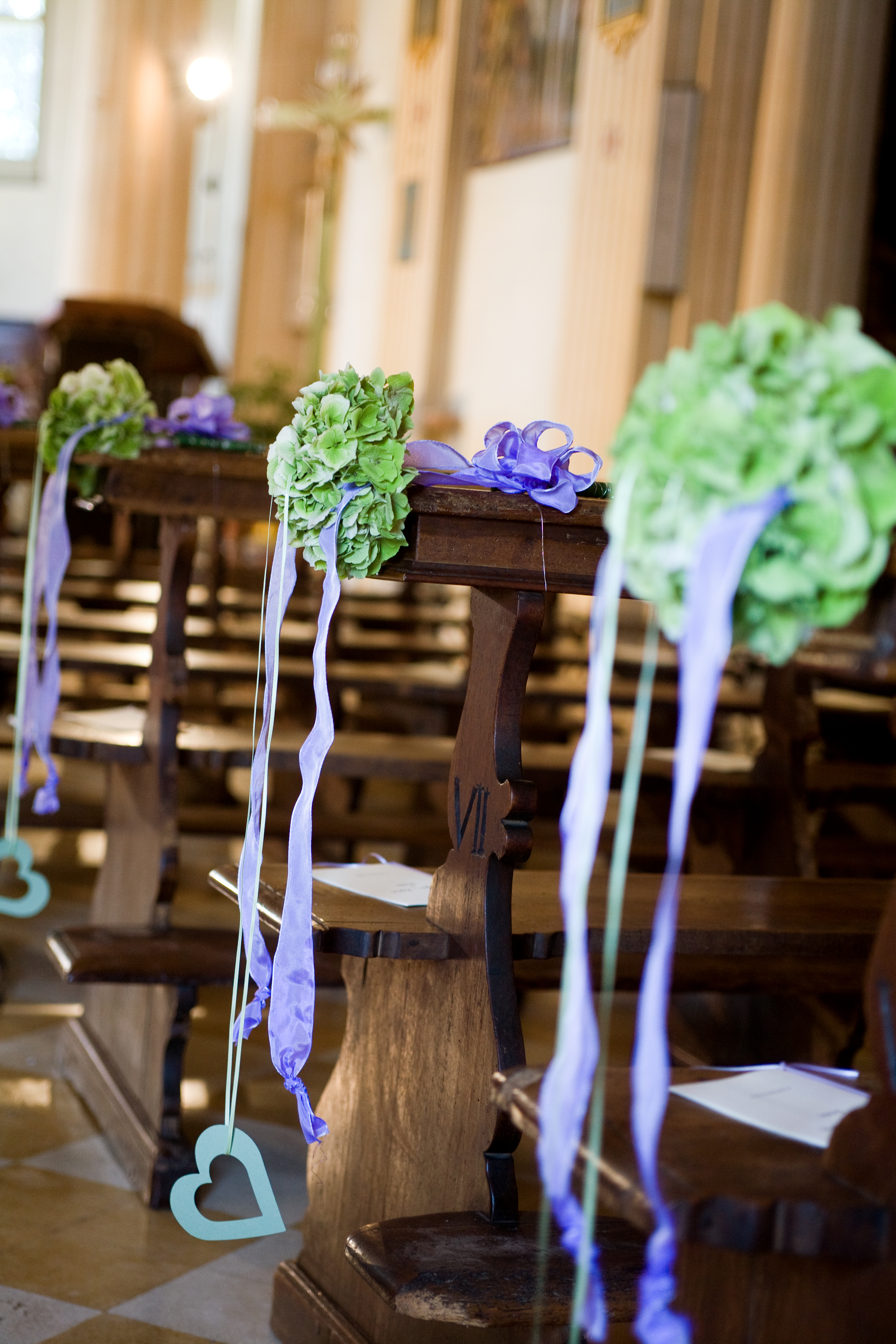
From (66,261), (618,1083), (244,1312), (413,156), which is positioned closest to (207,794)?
(244,1312)

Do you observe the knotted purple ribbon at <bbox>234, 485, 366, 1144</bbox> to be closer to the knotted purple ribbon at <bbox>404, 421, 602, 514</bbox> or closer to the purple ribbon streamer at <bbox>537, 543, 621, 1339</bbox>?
the knotted purple ribbon at <bbox>404, 421, 602, 514</bbox>


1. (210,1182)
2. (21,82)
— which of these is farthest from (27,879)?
(21,82)

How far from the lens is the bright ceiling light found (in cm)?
1380

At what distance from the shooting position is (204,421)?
10.00 feet

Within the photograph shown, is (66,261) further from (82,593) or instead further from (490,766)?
(490,766)

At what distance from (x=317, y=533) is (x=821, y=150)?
23.0 ft

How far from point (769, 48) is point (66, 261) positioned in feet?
25.2

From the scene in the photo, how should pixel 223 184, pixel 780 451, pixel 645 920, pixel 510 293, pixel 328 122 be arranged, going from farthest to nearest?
pixel 223 184, pixel 328 122, pixel 510 293, pixel 645 920, pixel 780 451

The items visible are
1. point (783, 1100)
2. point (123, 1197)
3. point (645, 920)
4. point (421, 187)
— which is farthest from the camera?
point (421, 187)

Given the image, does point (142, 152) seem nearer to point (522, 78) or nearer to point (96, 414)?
point (522, 78)

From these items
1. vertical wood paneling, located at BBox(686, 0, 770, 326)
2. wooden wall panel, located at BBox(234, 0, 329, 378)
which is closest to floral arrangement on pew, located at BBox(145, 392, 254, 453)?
vertical wood paneling, located at BBox(686, 0, 770, 326)

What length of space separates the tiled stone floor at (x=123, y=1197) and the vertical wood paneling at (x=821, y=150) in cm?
531

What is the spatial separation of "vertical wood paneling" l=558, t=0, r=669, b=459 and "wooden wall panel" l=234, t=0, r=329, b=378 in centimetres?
613

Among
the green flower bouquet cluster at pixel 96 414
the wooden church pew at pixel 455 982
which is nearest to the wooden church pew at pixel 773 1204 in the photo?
the wooden church pew at pixel 455 982
